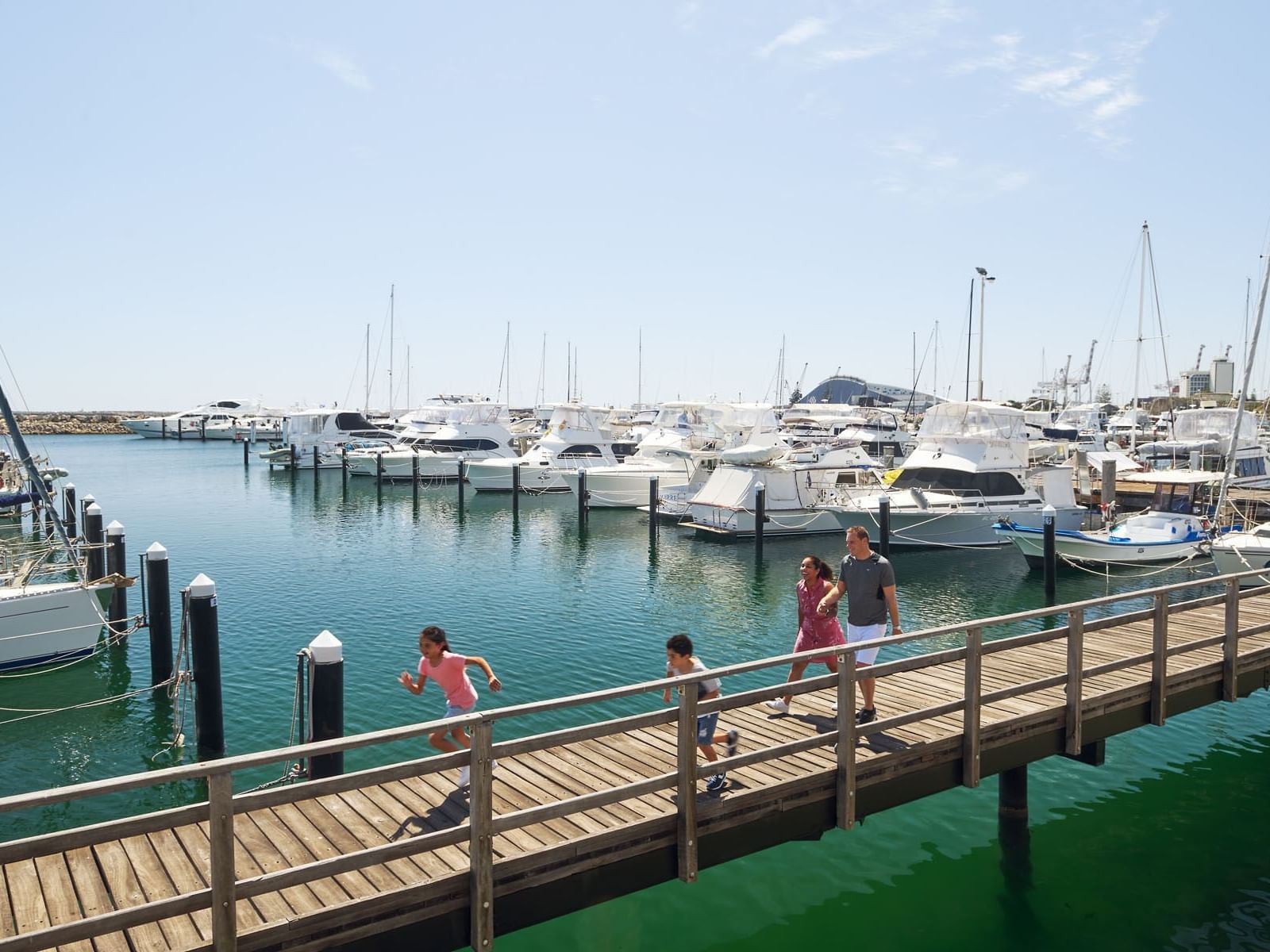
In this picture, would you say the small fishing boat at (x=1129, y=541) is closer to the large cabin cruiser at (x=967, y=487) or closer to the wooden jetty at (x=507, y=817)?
the large cabin cruiser at (x=967, y=487)

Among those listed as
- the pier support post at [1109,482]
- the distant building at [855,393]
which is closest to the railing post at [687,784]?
the pier support post at [1109,482]

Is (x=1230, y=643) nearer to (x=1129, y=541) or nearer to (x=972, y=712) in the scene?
(x=972, y=712)

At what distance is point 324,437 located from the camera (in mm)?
63000

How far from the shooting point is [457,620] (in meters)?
21.0

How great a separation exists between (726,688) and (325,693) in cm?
724

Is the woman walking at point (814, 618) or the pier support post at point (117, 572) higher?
the woman walking at point (814, 618)

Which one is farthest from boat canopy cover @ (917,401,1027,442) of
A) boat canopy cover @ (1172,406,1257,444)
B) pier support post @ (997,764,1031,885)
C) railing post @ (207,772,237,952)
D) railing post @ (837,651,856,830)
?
railing post @ (207,772,237,952)

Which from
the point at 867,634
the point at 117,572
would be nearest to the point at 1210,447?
the point at 867,634

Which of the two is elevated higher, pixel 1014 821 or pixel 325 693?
pixel 325 693

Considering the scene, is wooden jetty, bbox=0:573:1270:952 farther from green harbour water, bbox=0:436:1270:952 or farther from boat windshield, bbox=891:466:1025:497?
boat windshield, bbox=891:466:1025:497

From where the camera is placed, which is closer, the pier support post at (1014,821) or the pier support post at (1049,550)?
the pier support post at (1014,821)

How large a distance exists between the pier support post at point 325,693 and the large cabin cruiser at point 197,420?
371 feet

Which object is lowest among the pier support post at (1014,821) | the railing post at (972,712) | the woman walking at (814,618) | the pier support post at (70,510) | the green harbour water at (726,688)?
the green harbour water at (726,688)

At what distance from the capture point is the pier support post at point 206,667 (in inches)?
472
